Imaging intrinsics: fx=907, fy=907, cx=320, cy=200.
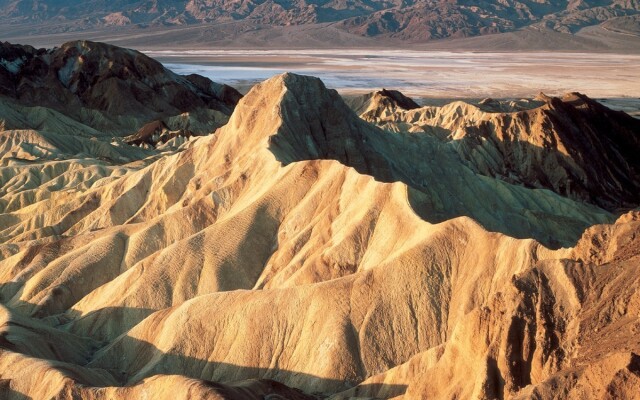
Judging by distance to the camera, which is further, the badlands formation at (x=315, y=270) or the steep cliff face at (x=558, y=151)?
the steep cliff face at (x=558, y=151)

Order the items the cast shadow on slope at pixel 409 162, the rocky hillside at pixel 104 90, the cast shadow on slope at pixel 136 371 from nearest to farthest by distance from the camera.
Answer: the cast shadow on slope at pixel 136 371, the cast shadow on slope at pixel 409 162, the rocky hillside at pixel 104 90

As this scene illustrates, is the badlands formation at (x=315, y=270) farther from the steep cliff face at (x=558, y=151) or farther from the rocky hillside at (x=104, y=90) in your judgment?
the rocky hillside at (x=104, y=90)

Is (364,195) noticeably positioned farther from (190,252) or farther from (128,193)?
(128,193)

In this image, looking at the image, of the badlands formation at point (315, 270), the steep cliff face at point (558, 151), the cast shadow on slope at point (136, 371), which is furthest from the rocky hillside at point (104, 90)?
the cast shadow on slope at point (136, 371)

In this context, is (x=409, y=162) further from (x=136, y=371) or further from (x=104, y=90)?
(x=104, y=90)

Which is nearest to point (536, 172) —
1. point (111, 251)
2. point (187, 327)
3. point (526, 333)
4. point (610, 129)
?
point (610, 129)

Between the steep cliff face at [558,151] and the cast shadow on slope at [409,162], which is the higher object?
the cast shadow on slope at [409,162]
